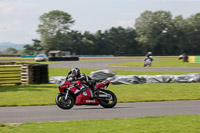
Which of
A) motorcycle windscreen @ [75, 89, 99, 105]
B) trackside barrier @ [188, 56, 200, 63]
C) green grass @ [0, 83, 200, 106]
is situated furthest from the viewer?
trackside barrier @ [188, 56, 200, 63]

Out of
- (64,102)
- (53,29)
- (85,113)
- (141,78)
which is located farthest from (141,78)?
(53,29)

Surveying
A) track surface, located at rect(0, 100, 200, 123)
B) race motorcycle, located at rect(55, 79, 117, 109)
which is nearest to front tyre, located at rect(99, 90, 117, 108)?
race motorcycle, located at rect(55, 79, 117, 109)

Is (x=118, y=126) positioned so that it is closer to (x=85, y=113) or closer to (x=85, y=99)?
(x=85, y=113)

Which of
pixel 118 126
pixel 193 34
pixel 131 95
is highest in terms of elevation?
pixel 193 34

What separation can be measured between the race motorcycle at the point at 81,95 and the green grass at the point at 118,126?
253 centimetres

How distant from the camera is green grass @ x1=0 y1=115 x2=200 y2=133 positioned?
6605 millimetres

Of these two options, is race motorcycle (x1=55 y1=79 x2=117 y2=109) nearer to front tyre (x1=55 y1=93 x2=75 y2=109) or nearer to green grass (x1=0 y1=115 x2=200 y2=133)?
front tyre (x1=55 y1=93 x2=75 y2=109)

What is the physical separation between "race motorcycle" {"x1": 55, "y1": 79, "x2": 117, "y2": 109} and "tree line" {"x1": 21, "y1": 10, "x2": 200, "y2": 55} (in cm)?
9522

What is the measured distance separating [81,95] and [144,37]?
103m

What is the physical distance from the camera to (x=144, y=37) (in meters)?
112

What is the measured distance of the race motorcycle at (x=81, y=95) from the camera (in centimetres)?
1009

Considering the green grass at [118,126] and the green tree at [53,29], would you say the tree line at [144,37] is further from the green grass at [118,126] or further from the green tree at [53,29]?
the green grass at [118,126]

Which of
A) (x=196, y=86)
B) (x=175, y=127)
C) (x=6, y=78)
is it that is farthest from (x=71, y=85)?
(x=6, y=78)

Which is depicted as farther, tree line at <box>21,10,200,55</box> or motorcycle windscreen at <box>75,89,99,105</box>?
tree line at <box>21,10,200,55</box>
